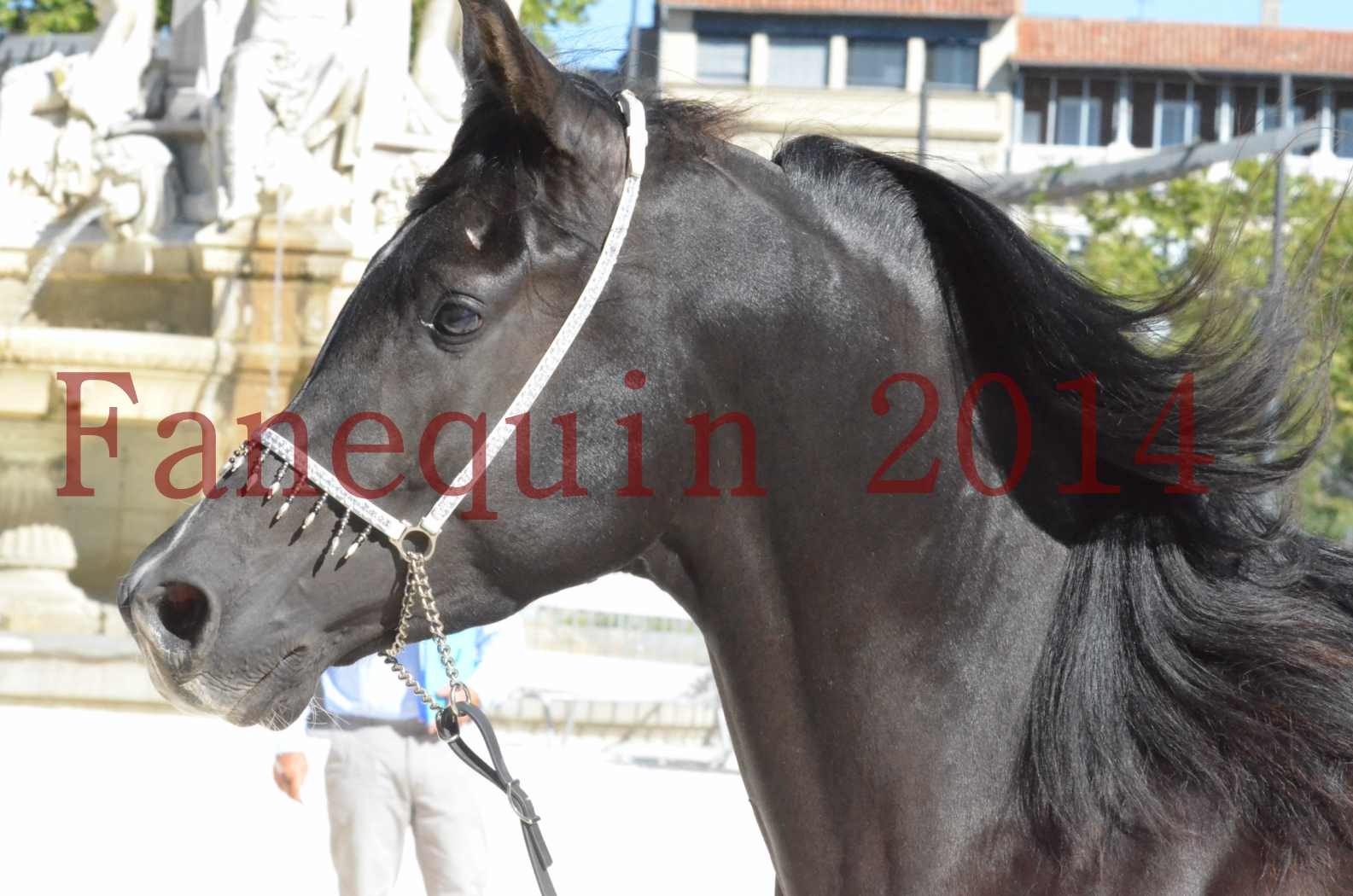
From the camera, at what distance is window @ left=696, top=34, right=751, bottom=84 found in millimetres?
50094

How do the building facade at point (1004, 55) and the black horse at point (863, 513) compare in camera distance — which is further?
the building facade at point (1004, 55)

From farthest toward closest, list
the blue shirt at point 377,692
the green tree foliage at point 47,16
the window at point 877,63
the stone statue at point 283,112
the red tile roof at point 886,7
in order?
the window at point 877,63 → the red tile roof at point 886,7 → the green tree foliage at point 47,16 → the stone statue at point 283,112 → the blue shirt at point 377,692

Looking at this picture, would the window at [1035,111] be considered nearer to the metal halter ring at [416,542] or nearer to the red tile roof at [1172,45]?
the red tile roof at [1172,45]

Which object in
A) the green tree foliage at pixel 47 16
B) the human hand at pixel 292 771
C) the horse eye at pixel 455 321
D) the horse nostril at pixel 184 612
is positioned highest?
the green tree foliage at pixel 47 16

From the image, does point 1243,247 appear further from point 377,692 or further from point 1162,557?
point 377,692

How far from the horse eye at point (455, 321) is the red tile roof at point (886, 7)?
48.3 m

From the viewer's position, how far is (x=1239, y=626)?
2260mm

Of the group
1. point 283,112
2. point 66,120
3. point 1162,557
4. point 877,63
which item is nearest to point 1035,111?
point 877,63

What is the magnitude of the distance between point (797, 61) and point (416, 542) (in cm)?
4973

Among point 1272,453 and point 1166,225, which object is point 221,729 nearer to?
point 1272,453

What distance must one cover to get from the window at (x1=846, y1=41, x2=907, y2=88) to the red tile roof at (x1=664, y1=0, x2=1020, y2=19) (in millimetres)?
1036

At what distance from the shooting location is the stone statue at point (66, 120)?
9984 mm

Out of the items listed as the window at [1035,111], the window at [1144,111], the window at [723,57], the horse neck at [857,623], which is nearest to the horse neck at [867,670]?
the horse neck at [857,623]

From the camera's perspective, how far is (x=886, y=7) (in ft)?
164
